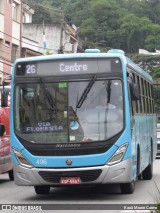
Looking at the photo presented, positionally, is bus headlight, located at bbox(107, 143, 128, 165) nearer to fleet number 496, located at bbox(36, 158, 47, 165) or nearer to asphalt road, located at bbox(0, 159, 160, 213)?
asphalt road, located at bbox(0, 159, 160, 213)

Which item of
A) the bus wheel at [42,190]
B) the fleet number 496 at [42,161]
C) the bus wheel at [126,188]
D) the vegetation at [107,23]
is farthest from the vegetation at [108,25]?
the fleet number 496 at [42,161]

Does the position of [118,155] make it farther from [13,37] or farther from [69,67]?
Answer: [13,37]

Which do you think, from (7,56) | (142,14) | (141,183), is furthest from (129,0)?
(141,183)

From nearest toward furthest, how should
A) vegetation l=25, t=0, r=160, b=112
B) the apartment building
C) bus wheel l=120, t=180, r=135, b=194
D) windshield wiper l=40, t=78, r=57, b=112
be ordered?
windshield wiper l=40, t=78, r=57, b=112
bus wheel l=120, t=180, r=135, b=194
the apartment building
vegetation l=25, t=0, r=160, b=112

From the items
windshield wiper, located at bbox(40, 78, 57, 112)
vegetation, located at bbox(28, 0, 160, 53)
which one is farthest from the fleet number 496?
vegetation, located at bbox(28, 0, 160, 53)

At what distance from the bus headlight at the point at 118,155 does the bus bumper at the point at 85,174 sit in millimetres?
89

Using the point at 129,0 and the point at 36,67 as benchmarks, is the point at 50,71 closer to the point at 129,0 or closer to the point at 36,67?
the point at 36,67

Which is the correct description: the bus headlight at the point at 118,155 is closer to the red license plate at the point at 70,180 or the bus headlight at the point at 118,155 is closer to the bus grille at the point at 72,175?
the bus grille at the point at 72,175

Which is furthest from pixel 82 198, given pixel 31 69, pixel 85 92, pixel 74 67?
pixel 31 69

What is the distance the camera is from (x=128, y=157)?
12.5 m

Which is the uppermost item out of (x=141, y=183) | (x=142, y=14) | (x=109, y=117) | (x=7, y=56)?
(x=142, y=14)

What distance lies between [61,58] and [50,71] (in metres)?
0.39

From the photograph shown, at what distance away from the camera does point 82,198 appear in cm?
1318

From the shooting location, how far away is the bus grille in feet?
40.3
